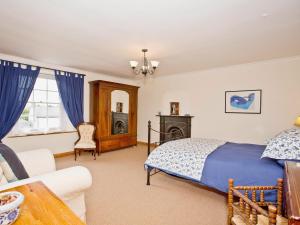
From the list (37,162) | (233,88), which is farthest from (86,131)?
(233,88)

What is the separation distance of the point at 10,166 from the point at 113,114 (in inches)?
152

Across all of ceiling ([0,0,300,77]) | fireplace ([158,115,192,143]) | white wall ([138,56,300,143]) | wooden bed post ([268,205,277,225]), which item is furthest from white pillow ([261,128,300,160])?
fireplace ([158,115,192,143])

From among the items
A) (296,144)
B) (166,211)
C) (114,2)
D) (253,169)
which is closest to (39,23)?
(114,2)

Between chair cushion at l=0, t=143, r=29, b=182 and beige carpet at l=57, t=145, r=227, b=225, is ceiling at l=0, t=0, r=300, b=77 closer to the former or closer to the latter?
chair cushion at l=0, t=143, r=29, b=182

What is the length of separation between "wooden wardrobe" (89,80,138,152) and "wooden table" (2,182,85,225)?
12.5 ft

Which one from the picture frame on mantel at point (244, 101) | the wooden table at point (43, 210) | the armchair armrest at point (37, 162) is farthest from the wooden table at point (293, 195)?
the picture frame on mantel at point (244, 101)

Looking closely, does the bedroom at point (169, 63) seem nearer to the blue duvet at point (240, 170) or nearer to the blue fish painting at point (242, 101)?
the blue fish painting at point (242, 101)

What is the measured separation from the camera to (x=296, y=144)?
204cm

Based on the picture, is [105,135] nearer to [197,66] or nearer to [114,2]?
[197,66]

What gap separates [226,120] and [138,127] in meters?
3.24

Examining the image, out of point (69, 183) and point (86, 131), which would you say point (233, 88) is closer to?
point (86, 131)

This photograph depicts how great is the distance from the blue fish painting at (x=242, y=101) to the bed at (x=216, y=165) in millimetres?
1991

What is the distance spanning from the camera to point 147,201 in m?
2.52

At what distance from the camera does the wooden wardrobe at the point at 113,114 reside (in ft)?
16.5
